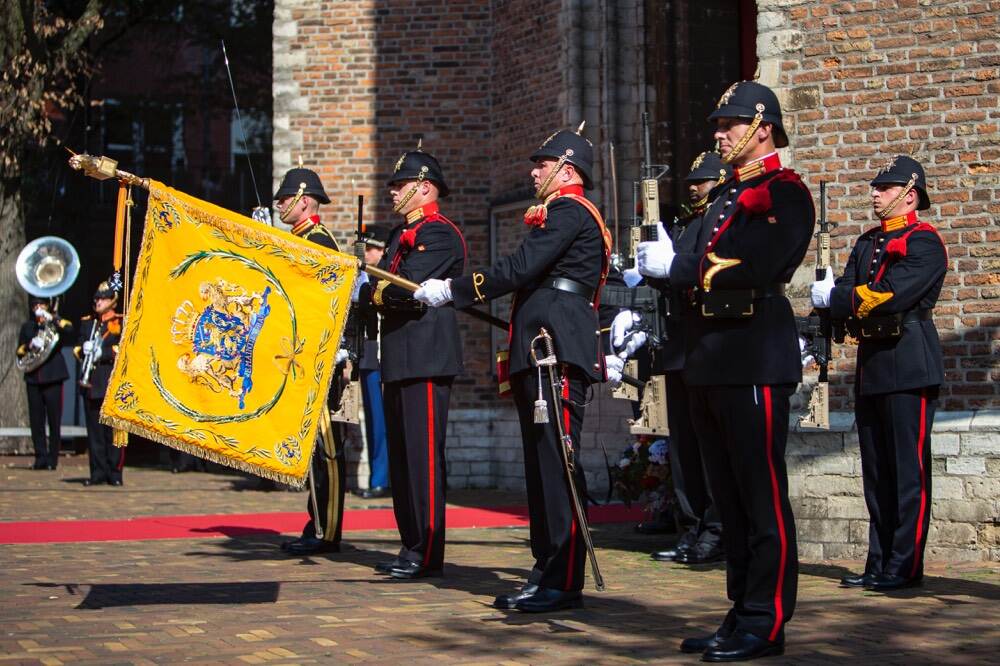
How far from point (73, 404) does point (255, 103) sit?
26.8 feet

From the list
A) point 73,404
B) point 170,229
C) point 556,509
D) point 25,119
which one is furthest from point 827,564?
point 73,404

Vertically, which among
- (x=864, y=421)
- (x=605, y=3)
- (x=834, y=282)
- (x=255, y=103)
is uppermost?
(x=255, y=103)

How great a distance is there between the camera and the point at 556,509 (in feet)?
24.5

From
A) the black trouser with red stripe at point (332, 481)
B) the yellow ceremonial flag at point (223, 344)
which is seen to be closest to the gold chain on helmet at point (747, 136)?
the yellow ceremonial flag at point (223, 344)

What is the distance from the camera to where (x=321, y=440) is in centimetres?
982

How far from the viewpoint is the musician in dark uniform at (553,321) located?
291 inches

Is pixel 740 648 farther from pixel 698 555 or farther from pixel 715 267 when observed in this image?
pixel 698 555

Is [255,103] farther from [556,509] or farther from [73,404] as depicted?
[556,509]

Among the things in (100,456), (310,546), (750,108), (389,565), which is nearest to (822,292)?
(750,108)

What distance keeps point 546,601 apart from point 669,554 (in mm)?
2350

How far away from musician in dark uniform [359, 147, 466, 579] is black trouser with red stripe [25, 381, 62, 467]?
1166 cm

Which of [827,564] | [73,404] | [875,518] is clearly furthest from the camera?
[73,404]

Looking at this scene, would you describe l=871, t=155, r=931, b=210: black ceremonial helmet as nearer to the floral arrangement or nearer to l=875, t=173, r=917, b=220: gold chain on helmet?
l=875, t=173, r=917, b=220: gold chain on helmet

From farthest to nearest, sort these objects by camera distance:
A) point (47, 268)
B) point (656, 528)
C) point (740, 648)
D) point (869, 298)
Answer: point (47, 268)
point (656, 528)
point (869, 298)
point (740, 648)
